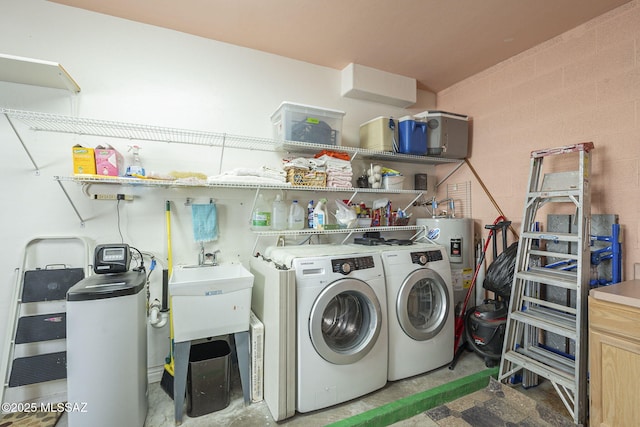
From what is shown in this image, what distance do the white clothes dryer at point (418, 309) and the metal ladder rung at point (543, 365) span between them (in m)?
0.43

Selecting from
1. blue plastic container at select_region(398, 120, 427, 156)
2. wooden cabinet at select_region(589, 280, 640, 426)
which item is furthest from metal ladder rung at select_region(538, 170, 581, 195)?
blue plastic container at select_region(398, 120, 427, 156)

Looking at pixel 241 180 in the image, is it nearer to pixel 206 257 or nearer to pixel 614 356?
pixel 206 257

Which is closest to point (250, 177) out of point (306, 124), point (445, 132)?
point (306, 124)

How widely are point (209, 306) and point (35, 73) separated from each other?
1.69m

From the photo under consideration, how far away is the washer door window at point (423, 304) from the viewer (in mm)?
2045

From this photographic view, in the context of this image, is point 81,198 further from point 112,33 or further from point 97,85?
point 112,33

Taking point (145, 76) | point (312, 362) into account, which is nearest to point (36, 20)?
point (145, 76)

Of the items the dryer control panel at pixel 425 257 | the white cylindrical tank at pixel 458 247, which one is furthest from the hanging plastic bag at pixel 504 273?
the dryer control panel at pixel 425 257

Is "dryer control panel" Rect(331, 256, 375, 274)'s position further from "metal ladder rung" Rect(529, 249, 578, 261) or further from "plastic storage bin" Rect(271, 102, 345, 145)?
"metal ladder rung" Rect(529, 249, 578, 261)

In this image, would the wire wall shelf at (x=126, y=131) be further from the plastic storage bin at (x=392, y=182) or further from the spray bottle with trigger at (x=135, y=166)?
the plastic storage bin at (x=392, y=182)

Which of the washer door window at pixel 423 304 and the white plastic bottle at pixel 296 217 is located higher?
the white plastic bottle at pixel 296 217

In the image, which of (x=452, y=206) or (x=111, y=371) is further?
(x=452, y=206)

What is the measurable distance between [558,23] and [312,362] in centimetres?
287

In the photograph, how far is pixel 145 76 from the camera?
6.86 feet
